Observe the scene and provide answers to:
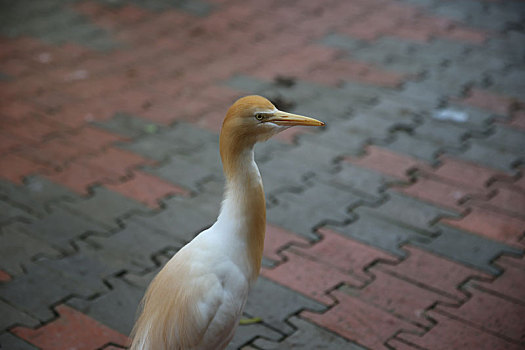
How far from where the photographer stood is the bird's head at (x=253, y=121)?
232cm

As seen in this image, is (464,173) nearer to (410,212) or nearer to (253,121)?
(410,212)

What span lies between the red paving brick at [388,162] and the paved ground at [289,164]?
0.02m

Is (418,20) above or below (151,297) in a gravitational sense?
above

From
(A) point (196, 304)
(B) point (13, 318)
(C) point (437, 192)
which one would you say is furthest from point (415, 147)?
(B) point (13, 318)

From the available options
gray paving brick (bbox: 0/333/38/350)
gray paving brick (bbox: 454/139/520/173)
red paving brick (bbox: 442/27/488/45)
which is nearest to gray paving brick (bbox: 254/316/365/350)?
gray paving brick (bbox: 0/333/38/350)

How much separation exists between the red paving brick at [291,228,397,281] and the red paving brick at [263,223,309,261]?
7 cm

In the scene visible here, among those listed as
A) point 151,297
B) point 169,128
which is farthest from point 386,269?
point 169,128

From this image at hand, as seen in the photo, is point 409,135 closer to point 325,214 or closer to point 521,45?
point 325,214

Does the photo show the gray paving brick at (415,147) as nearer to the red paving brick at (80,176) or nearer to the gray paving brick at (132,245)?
the gray paving brick at (132,245)

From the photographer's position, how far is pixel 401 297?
127 inches

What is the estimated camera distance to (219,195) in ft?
13.5

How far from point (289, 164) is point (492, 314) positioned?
1.85 m

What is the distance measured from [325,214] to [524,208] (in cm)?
128

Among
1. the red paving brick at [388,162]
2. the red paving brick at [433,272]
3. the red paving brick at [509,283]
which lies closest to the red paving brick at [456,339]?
the red paving brick at [433,272]
